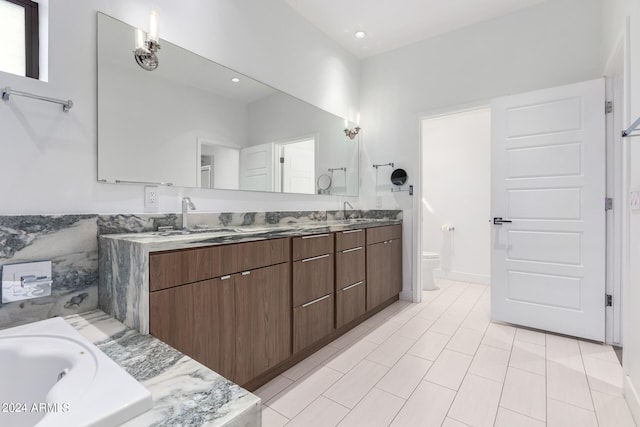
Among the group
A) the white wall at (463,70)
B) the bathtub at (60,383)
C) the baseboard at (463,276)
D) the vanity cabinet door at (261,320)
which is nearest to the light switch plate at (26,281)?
the bathtub at (60,383)

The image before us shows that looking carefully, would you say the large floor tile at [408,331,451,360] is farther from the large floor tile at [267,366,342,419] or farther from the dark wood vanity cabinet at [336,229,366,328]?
the large floor tile at [267,366,342,419]

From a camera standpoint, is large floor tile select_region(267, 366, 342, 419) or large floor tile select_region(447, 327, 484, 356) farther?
large floor tile select_region(447, 327, 484, 356)

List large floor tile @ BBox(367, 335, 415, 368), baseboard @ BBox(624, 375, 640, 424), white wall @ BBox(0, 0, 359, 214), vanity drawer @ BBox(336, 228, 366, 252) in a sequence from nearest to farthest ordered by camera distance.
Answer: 1. white wall @ BBox(0, 0, 359, 214)
2. baseboard @ BBox(624, 375, 640, 424)
3. large floor tile @ BBox(367, 335, 415, 368)
4. vanity drawer @ BBox(336, 228, 366, 252)

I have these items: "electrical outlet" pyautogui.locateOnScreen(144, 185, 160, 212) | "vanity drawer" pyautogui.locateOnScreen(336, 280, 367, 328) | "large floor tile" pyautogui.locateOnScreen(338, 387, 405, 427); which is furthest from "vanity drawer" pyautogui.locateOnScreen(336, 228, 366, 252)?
"electrical outlet" pyautogui.locateOnScreen(144, 185, 160, 212)

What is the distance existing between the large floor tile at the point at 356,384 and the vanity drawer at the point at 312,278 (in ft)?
1.71

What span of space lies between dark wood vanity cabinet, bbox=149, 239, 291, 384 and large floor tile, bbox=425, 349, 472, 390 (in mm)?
930

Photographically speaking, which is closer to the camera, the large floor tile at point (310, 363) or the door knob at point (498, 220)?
the large floor tile at point (310, 363)

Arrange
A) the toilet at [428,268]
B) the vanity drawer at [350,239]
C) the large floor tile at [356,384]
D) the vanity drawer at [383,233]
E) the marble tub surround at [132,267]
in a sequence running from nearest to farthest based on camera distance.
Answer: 1. the marble tub surround at [132,267]
2. the large floor tile at [356,384]
3. the vanity drawer at [350,239]
4. the vanity drawer at [383,233]
5. the toilet at [428,268]

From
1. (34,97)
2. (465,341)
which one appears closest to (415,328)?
(465,341)

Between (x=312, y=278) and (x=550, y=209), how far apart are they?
6.70ft

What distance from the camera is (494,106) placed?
9.04ft

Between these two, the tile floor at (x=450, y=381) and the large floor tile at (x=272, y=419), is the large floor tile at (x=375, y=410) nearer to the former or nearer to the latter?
the tile floor at (x=450, y=381)

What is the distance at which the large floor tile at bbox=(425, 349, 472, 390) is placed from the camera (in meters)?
1.83

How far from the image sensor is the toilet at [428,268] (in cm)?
373
